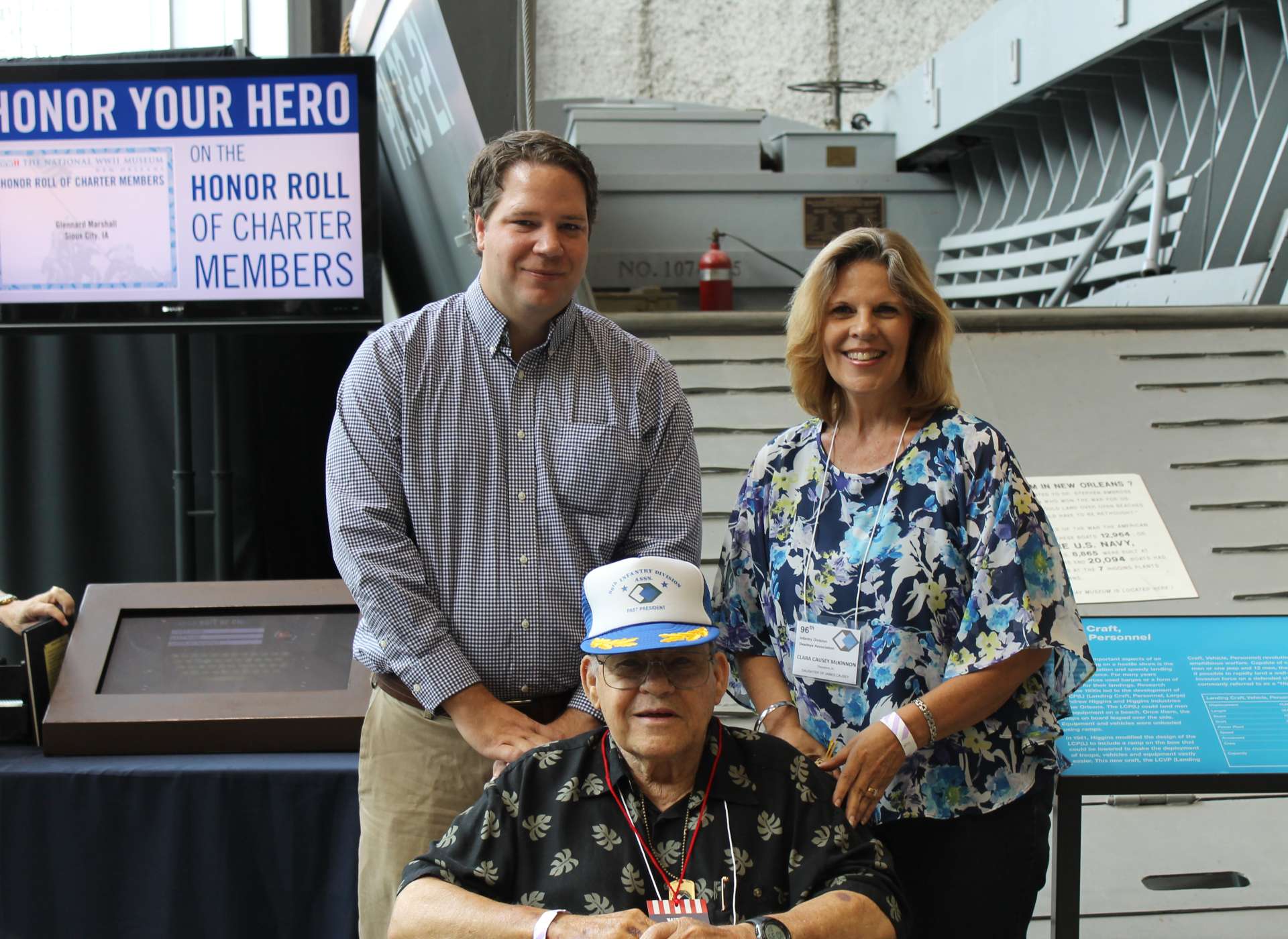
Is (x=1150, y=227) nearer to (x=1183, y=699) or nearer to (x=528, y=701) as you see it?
(x=1183, y=699)

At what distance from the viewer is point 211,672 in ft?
8.46

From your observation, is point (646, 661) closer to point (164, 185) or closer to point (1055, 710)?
point (1055, 710)

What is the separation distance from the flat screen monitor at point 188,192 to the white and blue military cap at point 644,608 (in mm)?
1841

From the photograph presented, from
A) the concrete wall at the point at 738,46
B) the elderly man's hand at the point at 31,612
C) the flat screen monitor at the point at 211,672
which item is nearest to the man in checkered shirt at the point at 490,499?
the flat screen monitor at the point at 211,672

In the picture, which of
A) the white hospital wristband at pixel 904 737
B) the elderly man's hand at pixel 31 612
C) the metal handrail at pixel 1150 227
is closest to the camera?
the white hospital wristband at pixel 904 737

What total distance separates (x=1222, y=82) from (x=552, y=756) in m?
4.70

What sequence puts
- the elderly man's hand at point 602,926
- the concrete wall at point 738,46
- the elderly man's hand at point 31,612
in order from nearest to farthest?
the elderly man's hand at point 602,926 → the elderly man's hand at point 31,612 → the concrete wall at point 738,46

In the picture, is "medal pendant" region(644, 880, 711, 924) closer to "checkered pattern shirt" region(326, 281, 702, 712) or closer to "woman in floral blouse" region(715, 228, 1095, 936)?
"woman in floral blouse" region(715, 228, 1095, 936)

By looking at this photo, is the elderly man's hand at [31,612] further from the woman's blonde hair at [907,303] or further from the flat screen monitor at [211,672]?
the woman's blonde hair at [907,303]

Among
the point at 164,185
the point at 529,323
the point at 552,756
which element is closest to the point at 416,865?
the point at 552,756

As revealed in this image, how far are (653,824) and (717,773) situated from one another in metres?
0.11

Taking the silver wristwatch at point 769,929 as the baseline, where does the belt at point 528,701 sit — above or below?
above

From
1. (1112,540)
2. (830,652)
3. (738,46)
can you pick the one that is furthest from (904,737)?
(738,46)

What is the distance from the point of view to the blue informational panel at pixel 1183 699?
7.13 feet
